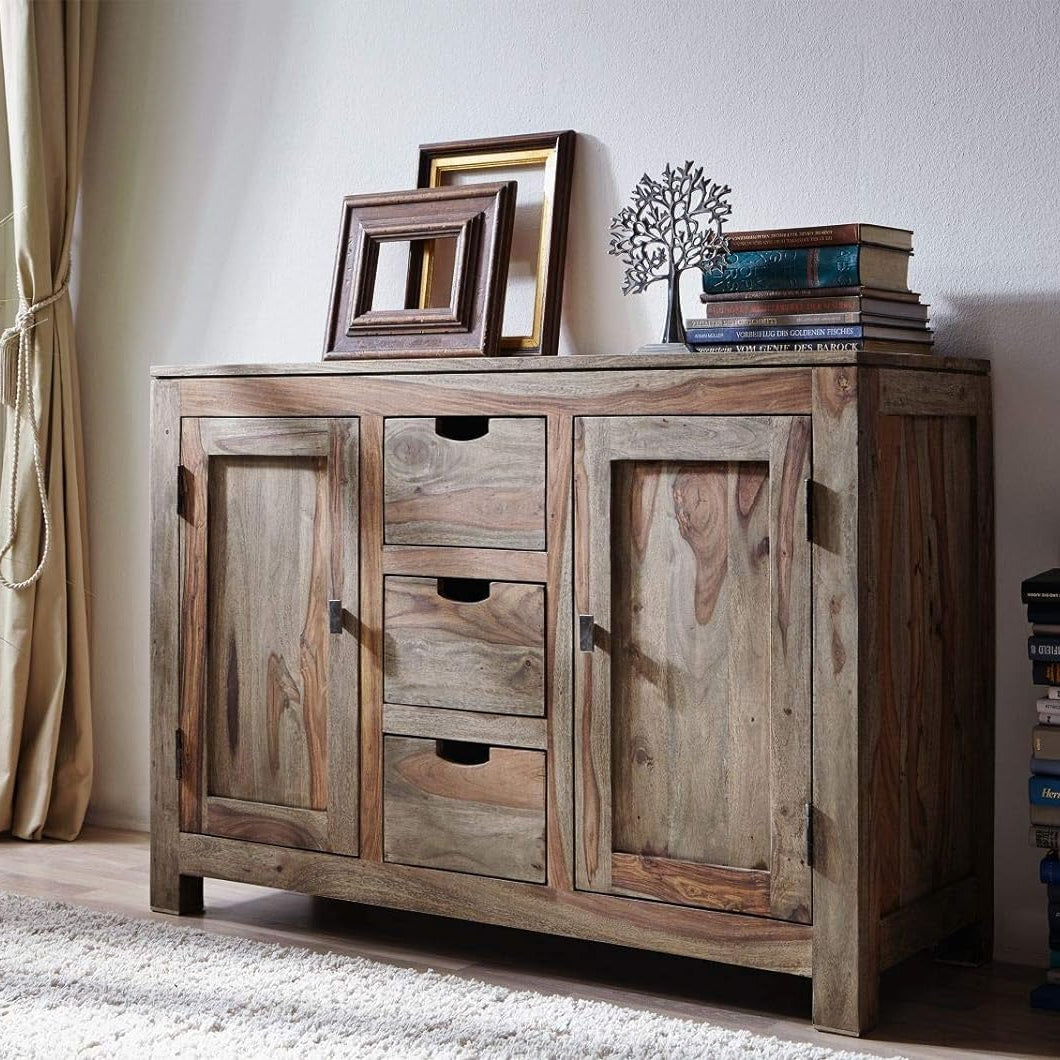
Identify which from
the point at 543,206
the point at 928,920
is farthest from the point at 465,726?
the point at 543,206

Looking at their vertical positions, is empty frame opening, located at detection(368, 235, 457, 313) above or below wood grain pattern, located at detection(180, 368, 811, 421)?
above

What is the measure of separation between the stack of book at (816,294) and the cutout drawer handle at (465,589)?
49 cm

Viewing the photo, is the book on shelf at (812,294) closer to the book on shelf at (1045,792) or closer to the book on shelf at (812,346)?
the book on shelf at (812,346)

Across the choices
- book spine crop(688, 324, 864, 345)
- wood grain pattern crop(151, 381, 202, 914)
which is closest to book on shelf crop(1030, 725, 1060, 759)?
book spine crop(688, 324, 864, 345)

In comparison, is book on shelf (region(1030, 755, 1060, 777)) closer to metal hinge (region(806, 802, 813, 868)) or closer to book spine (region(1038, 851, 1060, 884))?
book spine (region(1038, 851, 1060, 884))

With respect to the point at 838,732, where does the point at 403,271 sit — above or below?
above

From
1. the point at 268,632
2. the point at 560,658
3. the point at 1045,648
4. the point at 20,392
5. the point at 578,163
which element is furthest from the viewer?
the point at 20,392

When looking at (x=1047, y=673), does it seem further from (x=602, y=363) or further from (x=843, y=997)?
(x=602, y=363)

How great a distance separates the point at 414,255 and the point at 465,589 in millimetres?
698

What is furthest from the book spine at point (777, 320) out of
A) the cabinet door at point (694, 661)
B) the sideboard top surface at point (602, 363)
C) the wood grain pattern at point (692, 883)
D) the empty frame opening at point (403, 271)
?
the wood grain pattern at point (692, 883)

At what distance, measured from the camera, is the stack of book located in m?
2.18

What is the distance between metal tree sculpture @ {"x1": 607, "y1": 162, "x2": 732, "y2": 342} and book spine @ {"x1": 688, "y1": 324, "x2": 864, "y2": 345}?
0.35 feet

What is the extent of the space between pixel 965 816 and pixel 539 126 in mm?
1362

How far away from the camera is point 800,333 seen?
7.22 feet
